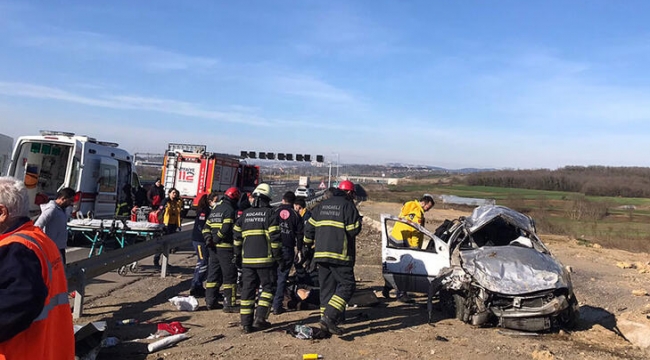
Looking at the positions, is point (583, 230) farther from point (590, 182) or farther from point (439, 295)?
point (590, 182)

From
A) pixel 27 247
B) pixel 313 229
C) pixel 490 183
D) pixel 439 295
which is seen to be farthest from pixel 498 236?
pixel 490 183

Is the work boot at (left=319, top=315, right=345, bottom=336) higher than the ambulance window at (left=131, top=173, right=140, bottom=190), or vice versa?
the ambulance window at (left=131, top=173, right=140, bottom=190)

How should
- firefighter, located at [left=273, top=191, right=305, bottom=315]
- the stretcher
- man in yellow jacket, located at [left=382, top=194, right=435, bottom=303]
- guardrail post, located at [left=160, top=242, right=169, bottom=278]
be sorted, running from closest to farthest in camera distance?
firefighter, located at [left=273, top=191, right=305, bottom=315], man in yellow jacket, located at [left=382, top=194, right=435, bottom=303], guardrail post, located at [left=160, top=242, right=169, bottom=278], the stretcher

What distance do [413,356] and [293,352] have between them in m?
1.30

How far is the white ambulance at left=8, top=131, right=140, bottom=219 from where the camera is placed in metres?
12.3

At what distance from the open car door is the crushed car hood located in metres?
0.70

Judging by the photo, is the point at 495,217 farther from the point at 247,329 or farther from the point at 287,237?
the point at 247,329

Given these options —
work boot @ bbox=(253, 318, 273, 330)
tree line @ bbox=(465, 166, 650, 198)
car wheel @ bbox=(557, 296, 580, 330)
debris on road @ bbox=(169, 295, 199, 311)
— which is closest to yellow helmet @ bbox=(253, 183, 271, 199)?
work boot @ bbox=(253, 318, 273, 330)

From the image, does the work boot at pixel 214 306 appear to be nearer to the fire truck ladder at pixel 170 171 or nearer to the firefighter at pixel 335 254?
the firefighter at pixel 335 254

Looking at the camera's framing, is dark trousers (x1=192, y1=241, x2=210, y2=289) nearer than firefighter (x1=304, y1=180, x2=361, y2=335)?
No

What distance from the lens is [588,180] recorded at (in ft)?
205

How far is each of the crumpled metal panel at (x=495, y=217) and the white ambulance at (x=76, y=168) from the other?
8003 millimetres

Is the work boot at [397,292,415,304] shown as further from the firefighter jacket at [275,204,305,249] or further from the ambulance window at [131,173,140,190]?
the ambulance window at [131,173,140,190]

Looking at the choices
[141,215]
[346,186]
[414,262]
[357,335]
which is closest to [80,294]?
[357,335]
